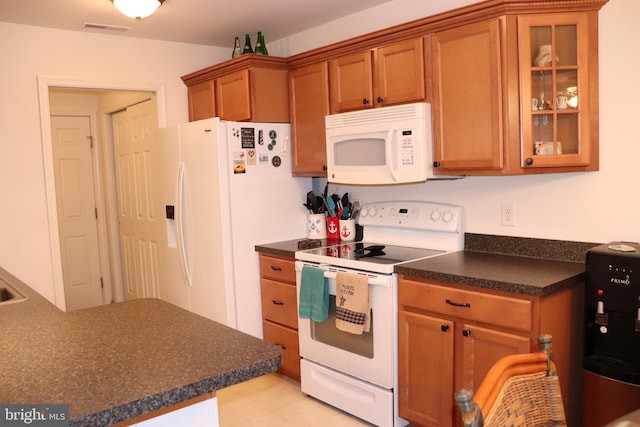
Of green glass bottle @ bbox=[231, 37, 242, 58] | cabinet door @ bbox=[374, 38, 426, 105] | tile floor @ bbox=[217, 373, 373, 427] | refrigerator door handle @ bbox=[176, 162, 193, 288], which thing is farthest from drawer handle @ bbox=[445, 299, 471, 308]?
green glass bottle @ bbox=[231, 37, 242, 58]

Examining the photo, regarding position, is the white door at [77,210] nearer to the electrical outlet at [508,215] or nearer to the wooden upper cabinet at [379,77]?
the wooden upper cabinet at [379,77]

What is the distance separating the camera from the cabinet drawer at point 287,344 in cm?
337

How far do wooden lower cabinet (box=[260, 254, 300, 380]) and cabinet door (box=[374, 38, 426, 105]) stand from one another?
1.16 metres

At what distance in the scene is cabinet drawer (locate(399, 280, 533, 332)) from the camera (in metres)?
2.21

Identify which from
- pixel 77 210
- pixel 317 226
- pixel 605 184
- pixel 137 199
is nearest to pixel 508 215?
pixel 605 184

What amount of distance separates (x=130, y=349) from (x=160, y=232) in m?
2.79

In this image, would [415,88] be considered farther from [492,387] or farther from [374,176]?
[492,387]

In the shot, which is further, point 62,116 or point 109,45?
point 62,116

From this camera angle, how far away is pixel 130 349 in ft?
4.64

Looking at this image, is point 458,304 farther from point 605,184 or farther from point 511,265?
point 605,184

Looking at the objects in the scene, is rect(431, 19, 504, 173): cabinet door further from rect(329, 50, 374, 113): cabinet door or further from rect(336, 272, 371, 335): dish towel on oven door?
rect(336, 272, 371, 335): dish towel on oven door

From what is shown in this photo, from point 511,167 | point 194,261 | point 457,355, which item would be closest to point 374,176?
point 511,167

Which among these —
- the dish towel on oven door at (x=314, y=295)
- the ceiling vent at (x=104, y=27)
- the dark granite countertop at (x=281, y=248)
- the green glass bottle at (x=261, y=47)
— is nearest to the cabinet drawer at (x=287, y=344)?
the dish towel on oven door at (x=314, y=295)

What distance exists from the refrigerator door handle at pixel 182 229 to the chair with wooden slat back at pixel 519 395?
2.76 meters
